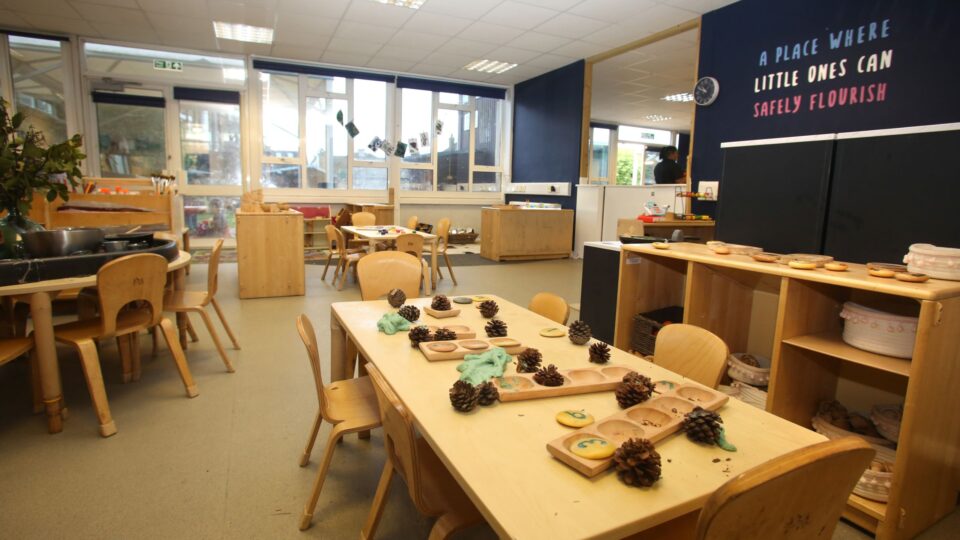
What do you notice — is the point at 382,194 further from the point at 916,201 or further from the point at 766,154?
the point at 916,201

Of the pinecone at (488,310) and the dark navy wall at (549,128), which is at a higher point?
the dark navy wall at (549,128)

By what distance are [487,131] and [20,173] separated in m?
8.56

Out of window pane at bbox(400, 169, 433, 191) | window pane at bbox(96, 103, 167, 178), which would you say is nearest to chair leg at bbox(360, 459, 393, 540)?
window pane at bbox(96, 103, 167, 178)

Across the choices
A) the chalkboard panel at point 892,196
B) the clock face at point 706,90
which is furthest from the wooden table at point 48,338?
the clock face at point 706,90

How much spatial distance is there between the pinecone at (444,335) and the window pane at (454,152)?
864 centimetres

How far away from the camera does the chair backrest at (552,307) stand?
2.17m

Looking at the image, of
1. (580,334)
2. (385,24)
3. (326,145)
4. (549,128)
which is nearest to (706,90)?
(549,128)

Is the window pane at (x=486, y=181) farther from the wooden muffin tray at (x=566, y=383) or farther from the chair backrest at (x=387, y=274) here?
the wooden muffin tray at (x=566, y=383)

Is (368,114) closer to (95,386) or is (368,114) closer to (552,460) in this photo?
(95,386)

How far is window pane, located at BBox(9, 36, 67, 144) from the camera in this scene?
7184 millimetres

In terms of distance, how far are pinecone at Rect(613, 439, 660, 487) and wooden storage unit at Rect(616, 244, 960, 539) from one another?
47.2 inches

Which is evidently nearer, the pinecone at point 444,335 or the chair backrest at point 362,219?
the pinecone at point 444,335

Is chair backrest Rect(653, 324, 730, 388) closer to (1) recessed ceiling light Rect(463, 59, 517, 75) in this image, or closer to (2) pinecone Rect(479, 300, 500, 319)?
(2) pinecone Rect(479, 300, 500, 319)

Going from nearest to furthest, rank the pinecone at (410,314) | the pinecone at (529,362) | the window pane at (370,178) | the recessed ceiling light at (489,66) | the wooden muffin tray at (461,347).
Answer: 1. the pinecone at (529,362)
2. the wooden muffin tray at (461,347)
3. the pinecone at (410,314)
4. the recessed ceiling light at (489,66)
5. the window pane at (370,178)
